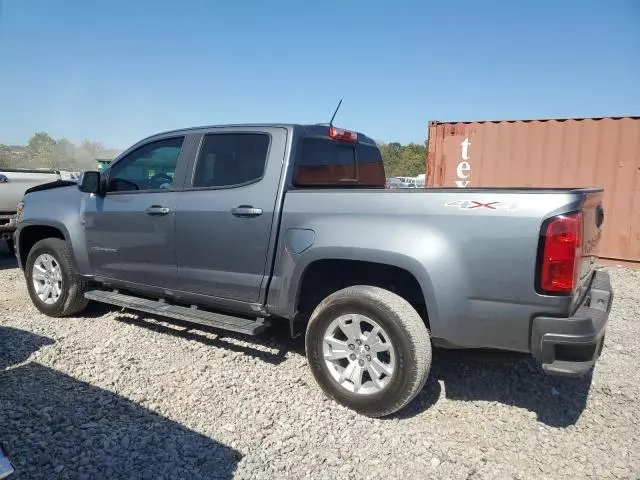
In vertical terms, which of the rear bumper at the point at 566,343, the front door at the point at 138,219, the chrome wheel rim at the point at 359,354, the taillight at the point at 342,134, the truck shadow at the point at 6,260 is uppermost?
the taillight at the point at 342,134

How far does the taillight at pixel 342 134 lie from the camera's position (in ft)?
12.7

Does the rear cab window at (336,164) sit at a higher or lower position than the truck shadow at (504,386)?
higher

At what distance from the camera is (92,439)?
270 centimetres

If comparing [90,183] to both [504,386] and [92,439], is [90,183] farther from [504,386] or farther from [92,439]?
[504,386]

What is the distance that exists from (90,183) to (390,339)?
309 centimetres

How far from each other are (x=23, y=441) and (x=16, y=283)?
14.7ft

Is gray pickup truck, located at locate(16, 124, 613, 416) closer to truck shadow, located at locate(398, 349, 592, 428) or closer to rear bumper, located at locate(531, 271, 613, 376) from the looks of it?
rear bumper, located at locate(531, 271, 613, 376)

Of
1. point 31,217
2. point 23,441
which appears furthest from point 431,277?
point 31,217

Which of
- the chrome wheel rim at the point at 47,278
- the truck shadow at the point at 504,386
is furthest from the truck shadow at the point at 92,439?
the chrome wheel rim at the point at 47,278

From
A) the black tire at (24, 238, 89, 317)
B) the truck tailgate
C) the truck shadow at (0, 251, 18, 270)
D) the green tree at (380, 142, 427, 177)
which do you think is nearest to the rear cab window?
the truck tailgate

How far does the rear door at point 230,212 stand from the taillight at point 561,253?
1.77 meters

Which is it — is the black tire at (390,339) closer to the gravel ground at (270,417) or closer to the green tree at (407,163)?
the gravel ground at (270,417)

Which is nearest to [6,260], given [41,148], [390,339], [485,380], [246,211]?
[246,211]

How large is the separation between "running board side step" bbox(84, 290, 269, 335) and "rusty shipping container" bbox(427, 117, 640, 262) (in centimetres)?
691
